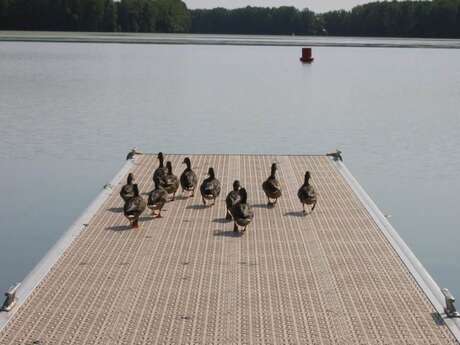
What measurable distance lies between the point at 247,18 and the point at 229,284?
17621cm

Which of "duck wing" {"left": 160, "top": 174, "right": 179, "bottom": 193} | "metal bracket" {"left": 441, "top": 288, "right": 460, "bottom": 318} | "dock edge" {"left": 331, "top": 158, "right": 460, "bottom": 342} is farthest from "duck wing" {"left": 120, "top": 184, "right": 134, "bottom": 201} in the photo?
"metal bracket" {"left": 441, "top": 288, "right": 460, "bottom": 318}

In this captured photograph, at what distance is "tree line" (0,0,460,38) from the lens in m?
134

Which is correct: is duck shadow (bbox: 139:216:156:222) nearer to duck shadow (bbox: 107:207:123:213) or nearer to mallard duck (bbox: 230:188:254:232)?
duck shadow (bbox: 107:207:123:213)

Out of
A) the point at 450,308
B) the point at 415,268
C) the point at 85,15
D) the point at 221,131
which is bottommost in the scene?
Answer: the point at 85,15

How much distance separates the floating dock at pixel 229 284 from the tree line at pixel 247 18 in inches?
4837

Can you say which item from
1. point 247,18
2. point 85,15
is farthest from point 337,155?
point 247,18

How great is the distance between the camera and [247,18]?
182125 mm

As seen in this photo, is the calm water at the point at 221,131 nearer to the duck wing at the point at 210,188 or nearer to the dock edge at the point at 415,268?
the dock edge at the point at 415,268

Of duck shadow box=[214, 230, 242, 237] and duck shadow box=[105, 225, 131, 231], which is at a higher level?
duck shadow box=[214, 230, 242, 237]

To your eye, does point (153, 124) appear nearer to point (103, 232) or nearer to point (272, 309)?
point (103, 232)

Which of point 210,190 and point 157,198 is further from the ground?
point 157,198

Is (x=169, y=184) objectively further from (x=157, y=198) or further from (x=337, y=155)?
(x=337, y=155)

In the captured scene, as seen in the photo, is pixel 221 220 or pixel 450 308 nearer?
pixel 450 308

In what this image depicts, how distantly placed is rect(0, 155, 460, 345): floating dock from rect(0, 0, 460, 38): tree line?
403ft
